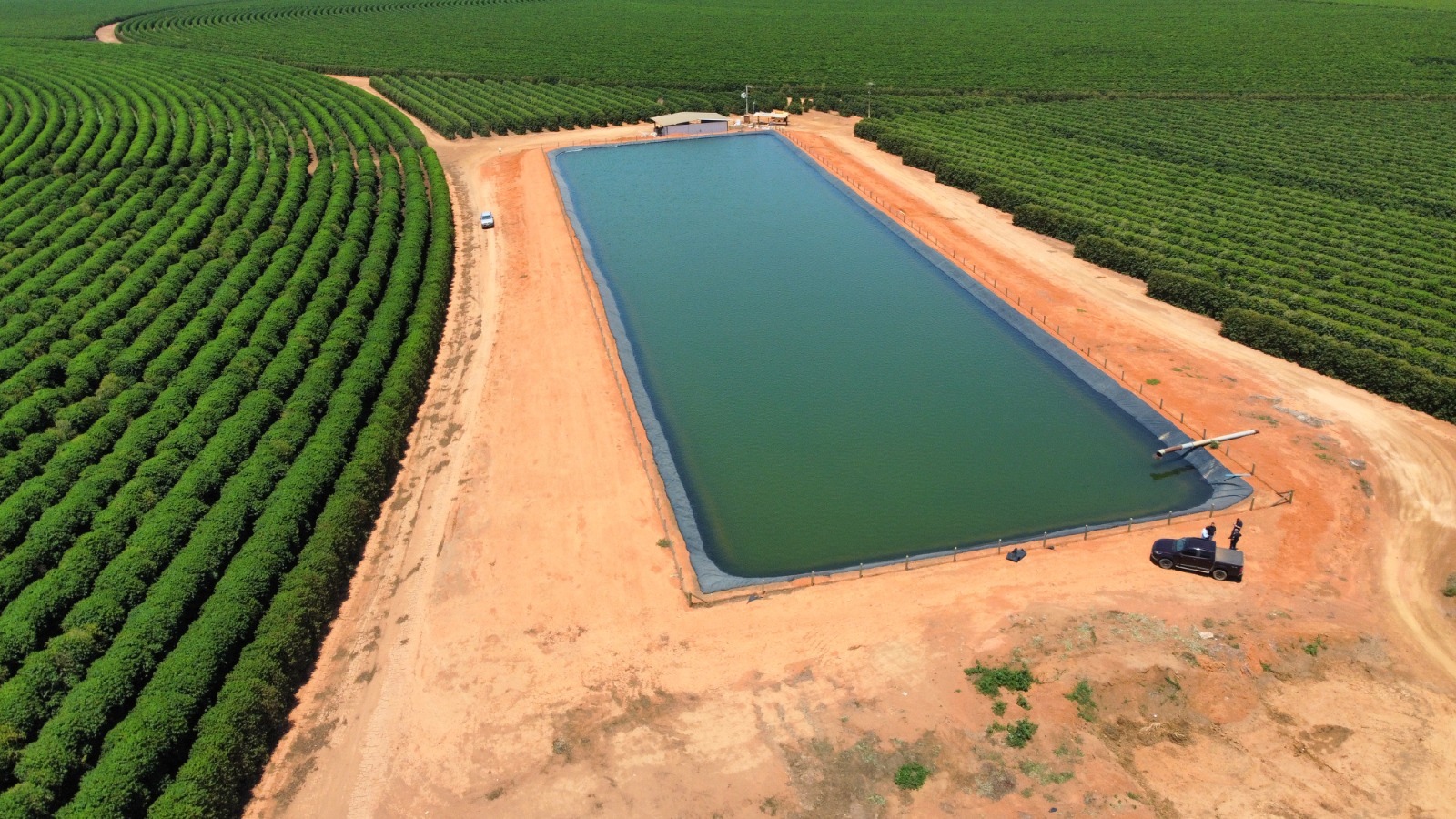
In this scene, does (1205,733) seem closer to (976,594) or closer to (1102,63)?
(976,594)

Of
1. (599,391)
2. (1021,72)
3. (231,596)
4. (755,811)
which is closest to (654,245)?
(599,391)

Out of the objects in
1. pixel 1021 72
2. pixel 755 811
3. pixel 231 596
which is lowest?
pixel 755 811

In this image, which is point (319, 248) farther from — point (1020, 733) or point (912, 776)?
point (1020, 733)

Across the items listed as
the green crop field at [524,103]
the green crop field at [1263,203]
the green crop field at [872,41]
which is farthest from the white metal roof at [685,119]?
the green crop field at [872,41]

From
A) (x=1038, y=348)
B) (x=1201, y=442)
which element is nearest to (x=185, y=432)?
(x=1038, y=348)

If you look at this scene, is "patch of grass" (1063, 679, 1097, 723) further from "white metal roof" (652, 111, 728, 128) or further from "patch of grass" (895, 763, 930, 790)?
"white metal roof" (652, 111, 728, 128)

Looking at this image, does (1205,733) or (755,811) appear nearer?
(755,811)

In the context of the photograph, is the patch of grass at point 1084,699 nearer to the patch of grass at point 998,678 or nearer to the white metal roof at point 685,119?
the patch of grass at point 998,678
